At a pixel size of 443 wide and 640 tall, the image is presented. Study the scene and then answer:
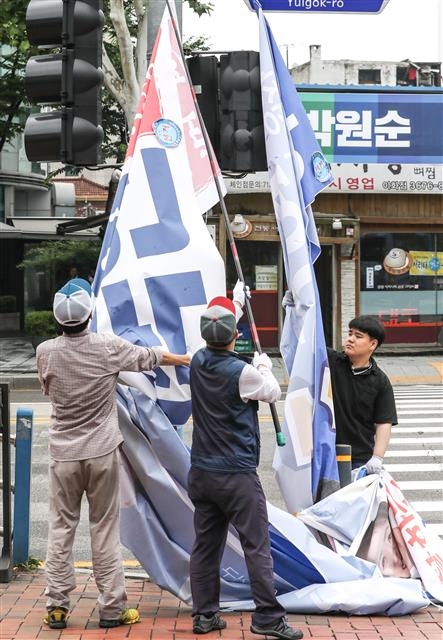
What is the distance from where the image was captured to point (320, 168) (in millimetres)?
6922

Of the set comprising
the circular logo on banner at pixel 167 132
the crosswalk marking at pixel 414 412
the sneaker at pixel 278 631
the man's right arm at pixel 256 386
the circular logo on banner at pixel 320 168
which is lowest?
the crosswalk marking at pixel 414 412

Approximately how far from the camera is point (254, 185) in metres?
22.3

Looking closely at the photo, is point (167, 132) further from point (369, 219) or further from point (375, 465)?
point (369, 219)

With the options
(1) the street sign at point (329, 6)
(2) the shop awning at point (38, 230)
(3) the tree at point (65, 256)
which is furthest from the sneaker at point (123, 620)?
(3) the tree at point (65, 256)

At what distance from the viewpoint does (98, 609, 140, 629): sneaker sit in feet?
17.9

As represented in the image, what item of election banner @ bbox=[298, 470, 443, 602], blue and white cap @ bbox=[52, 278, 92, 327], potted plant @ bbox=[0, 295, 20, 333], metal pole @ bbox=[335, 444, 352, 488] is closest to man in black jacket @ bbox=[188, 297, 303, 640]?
blue and white cap @ bbox=[52, 278, 92, 327]

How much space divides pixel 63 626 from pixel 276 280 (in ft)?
59.5

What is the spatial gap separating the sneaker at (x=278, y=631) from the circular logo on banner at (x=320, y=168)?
299 centimetres

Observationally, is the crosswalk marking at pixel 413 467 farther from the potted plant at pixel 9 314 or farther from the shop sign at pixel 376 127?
the potted plant at pixel 9 314

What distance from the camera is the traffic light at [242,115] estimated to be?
7668mm

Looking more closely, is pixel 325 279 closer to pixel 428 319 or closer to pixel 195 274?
pixel 428 319

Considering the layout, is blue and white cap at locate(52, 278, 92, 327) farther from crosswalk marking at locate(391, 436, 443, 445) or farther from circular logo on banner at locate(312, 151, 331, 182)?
crosswalk marking at locate(391, 436, 443, 445)

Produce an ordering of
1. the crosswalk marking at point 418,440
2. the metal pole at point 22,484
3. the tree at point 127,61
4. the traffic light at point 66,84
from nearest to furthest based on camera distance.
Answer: the metal pole at point 22,484, the traffic light at point 66,84, the crosswalk marking at point 418,440, the tree at point 127,61

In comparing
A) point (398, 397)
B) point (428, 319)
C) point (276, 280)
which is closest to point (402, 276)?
point (428, 319)
